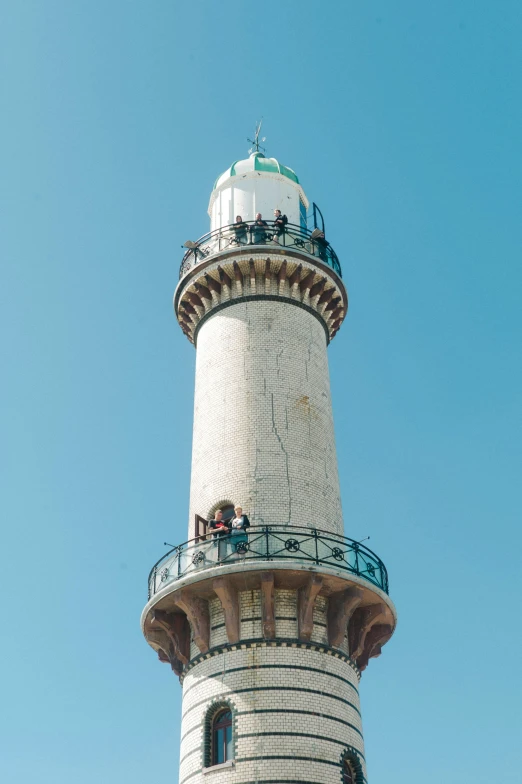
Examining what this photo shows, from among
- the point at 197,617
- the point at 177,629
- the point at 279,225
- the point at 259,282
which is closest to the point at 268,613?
the point at 197,617

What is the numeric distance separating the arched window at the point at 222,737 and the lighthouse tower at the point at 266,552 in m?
0.04

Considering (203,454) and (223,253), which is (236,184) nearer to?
(223,253)

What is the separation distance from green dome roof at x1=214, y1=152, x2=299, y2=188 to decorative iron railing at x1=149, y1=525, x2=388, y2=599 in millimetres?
15993

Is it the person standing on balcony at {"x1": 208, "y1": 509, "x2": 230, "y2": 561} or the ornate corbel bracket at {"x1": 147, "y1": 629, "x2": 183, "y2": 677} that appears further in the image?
the ornate corbel bracket at {"x1": 147, "y1": 629, "x2": 183, "y2": 677}

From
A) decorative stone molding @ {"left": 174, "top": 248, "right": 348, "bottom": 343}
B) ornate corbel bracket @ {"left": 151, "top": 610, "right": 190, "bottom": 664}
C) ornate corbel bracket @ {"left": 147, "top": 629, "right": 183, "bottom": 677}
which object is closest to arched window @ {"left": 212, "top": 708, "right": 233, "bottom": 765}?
ornate corbel bracket @ {"left": 151, "top": 610, "right": 190, "bottom": 664}

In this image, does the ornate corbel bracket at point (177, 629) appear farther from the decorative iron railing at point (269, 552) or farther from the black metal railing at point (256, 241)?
the black metal railing at point (256, 241)

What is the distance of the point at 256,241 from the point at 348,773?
18.0m

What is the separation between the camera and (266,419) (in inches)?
1208

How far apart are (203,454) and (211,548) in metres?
4.85

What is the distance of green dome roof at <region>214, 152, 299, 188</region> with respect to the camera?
1484 inches

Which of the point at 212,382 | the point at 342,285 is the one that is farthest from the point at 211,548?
the point at 342,285

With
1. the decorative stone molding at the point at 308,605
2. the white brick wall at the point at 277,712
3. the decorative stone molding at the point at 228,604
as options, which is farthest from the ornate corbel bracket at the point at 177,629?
the decorative stone molding at the point at 308,605

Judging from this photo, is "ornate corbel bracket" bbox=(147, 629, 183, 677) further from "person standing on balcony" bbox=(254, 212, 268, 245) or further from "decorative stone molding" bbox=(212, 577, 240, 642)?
"person standing on balcony" bbox=(254, 212, 268, 245)

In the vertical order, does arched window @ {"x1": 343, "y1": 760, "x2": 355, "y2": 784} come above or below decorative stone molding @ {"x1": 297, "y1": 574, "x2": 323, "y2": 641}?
below
